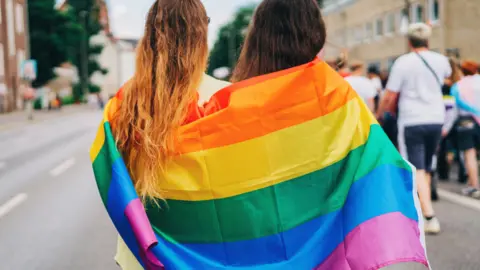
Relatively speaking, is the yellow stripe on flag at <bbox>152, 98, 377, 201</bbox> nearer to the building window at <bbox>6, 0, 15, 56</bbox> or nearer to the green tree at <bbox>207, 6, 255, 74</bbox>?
the building window at <bbox>6, 0, 15, 56</bbox>

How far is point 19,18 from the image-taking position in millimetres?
50781

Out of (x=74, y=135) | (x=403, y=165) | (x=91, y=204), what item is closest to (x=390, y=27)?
(x=74, y=135)

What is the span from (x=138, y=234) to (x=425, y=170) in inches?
170

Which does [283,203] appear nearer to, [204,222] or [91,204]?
[204,222]

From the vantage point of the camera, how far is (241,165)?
86.2 inches

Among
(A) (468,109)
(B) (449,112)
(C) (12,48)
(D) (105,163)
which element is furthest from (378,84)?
(C) (12,48)

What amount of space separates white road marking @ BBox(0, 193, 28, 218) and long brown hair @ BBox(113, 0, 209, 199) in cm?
577

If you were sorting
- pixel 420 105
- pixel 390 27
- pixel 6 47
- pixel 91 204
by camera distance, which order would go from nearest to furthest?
1. pixel 420 105
2. pixel 91 204
3. pixel 390 27
4. pixel 6 47

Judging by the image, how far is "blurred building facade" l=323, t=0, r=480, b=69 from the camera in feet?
98.5

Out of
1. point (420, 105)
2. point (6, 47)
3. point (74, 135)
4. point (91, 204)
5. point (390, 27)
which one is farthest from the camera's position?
point (6, 47)

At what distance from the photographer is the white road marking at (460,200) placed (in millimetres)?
7380

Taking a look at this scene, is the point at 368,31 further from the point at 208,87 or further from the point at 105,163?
the point at 105,163

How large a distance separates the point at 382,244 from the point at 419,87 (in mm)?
3813

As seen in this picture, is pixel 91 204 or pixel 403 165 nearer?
pixel 403 165
